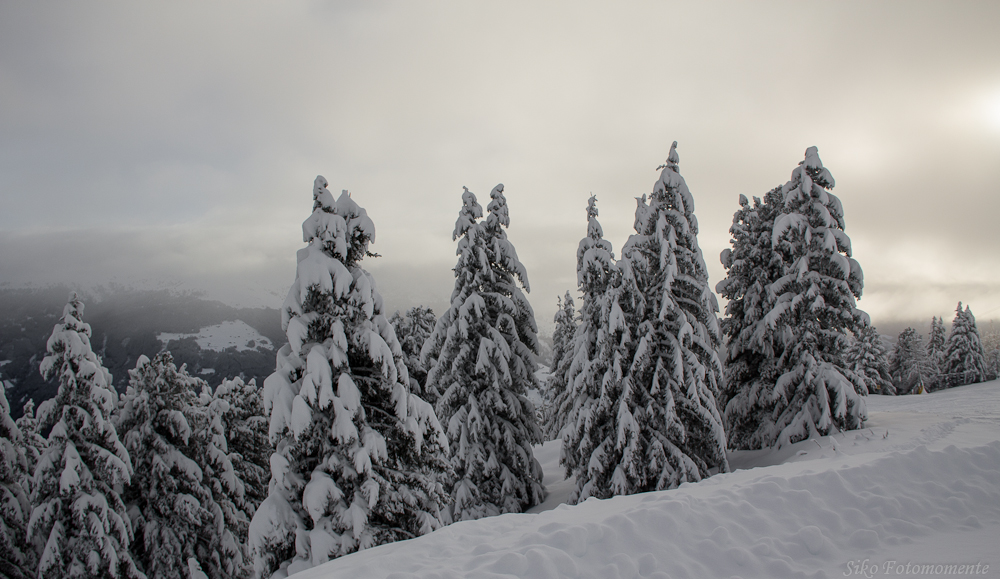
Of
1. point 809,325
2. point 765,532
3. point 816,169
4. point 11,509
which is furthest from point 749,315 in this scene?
point 11,509

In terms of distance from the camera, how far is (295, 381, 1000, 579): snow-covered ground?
6227 mm

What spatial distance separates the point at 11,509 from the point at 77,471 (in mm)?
4698

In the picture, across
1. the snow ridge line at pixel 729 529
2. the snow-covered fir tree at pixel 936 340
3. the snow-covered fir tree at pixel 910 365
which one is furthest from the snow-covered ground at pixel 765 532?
the snow-covered fir tree at pixel 936 340

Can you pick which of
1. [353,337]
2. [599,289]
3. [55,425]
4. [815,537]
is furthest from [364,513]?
[55,425]

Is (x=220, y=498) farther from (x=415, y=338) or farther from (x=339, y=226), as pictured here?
(x=339, y=226)

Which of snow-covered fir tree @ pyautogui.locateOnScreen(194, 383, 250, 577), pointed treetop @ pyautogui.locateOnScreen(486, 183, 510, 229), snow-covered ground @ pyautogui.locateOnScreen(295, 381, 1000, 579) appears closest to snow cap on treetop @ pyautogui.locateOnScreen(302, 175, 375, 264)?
snow-covered ground @ pyautogui.locateOnScreen(295, 381, 1000, 579)

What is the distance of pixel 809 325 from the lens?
16547 mm

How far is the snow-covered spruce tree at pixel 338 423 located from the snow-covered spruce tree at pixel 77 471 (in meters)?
10.6

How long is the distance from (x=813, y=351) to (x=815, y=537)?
11.7 metres

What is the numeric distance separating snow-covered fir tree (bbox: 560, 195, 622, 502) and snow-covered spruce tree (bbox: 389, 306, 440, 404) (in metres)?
6.83

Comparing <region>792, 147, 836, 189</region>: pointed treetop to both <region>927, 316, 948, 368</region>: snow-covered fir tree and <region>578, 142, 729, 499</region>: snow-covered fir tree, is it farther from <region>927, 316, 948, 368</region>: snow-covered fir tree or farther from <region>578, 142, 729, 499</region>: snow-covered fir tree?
<region>927, 316, 948, 368</region>: snow-covered fir tree

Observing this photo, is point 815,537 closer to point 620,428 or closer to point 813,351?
point 620,428

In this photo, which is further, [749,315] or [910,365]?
[910,365]

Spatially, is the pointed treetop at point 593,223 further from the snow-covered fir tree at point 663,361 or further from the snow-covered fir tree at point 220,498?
the snow-covered fir tree at point 220,498
